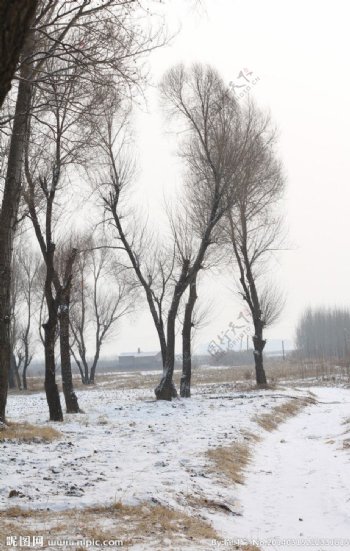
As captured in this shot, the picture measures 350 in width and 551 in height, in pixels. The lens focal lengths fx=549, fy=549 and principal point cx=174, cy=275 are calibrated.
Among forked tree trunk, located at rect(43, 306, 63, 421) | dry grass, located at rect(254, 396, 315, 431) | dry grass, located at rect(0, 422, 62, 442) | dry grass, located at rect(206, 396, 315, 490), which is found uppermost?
forked tree trunk, located at rect(43, 306, 63, 421)

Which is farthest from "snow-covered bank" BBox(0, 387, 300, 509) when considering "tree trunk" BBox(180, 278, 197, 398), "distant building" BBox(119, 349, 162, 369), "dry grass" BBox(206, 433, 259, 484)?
"distant building" BBox(119, 349, 162, 369)

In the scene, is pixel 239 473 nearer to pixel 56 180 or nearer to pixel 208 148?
pixel 56 180

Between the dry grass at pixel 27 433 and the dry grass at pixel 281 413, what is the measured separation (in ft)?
15.5

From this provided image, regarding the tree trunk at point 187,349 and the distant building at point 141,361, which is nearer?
the tree trunk at point 187,349

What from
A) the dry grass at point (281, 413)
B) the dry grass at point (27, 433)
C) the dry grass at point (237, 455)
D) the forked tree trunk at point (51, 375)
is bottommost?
the dry grass at point (281, 413)

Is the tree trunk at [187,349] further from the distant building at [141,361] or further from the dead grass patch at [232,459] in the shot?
the distant building at [141,361]

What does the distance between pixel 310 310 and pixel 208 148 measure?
4770 inches

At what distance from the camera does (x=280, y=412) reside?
1435 centimetres

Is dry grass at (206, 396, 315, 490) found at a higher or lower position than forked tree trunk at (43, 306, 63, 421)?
lower

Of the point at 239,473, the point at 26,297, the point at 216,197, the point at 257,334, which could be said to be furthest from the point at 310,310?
the point at 239,473

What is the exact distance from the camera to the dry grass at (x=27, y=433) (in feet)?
26.6

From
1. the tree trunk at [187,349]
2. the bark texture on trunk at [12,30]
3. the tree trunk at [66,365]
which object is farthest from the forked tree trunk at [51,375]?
A: the bark texture on trunk at [12,30]

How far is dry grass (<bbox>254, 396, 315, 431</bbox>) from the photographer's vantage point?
1196cm

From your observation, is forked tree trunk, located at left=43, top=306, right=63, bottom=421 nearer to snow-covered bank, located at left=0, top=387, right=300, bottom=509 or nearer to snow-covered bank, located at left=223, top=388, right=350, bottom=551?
snow-covered bank, located at left=0, top=387, right=300, bottom=509
